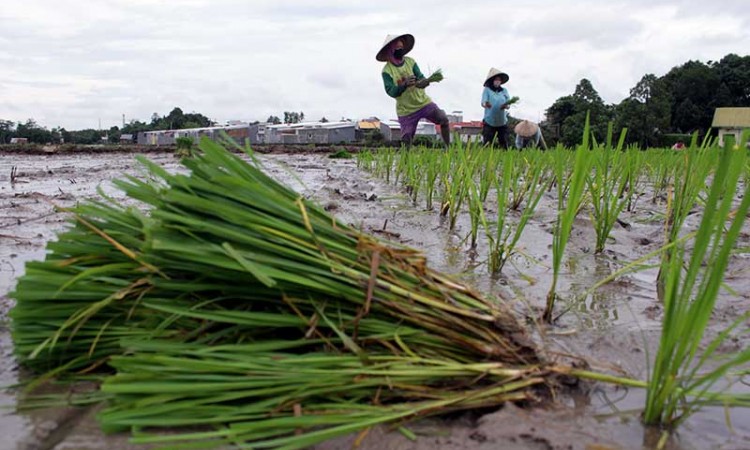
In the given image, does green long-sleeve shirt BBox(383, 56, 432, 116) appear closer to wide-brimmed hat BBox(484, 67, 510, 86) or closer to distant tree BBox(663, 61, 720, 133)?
wide-brimmed hat BBox(484, 67, 510, 86)

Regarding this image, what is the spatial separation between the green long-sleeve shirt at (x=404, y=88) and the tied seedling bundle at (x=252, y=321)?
18.1ft

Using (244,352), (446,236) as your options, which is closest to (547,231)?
(446,236)

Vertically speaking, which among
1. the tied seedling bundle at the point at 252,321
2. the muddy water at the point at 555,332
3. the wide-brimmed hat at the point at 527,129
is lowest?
the muddy water at the point at 555,332

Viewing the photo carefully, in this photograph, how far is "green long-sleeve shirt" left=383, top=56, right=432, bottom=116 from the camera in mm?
6516

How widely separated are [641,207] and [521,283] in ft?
7.93

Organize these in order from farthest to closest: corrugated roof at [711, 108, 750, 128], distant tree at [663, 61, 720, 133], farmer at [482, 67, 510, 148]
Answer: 1. distant tree at [663, 61, 720, 133]
2. corrugated roof at [711, 108, 750, 128]
3. farmer at [482, 67, 510, 148]

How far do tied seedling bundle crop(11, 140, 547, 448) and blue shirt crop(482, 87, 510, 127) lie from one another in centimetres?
724

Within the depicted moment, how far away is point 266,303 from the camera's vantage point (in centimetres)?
109

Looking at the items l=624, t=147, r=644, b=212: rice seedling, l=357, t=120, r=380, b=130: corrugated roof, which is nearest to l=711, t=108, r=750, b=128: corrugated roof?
l=357, t=120, r=380, b=130: corrugated roof

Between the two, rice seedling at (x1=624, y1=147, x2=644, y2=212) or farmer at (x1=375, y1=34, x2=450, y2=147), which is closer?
rice seedling at (x1=624, y1=147, x2=644, y2=212)

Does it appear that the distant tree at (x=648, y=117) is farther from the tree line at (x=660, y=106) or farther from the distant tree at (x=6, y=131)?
the distant tree at (x=6, y=131)

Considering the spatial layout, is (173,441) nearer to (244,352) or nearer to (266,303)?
(244,352)

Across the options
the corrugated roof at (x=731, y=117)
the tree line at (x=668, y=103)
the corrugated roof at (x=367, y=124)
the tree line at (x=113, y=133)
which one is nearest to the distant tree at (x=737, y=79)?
the tree line at (x=668, y=103)

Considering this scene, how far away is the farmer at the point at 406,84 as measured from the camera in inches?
257
